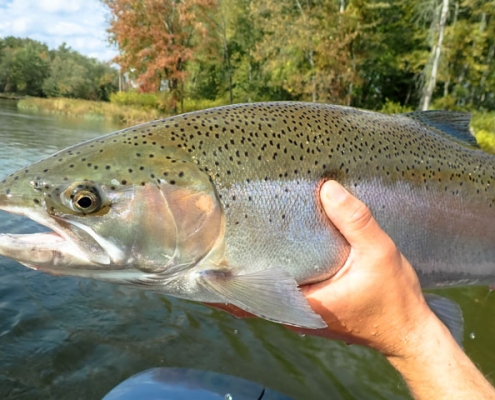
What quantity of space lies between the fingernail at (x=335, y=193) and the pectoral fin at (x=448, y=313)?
2.65ft

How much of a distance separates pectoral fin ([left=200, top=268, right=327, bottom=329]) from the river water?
234 cm

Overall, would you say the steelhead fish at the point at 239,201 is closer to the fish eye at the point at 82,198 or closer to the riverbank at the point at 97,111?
the fish eye at the point at 82,198

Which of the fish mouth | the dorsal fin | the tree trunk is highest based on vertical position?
the tree trunk

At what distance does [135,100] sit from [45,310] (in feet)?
112

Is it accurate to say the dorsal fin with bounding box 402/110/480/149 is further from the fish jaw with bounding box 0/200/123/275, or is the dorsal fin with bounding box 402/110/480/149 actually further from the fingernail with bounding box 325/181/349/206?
the fish jaw with bounding box 0/200/123/275

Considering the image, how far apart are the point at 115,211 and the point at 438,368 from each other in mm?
1484

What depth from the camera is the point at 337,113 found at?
7.52ft

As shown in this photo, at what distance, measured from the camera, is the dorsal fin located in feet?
8.39

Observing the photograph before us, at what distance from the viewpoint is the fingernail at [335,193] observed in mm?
1901

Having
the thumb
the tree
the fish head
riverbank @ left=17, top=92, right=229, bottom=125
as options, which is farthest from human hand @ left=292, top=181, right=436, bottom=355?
the tree

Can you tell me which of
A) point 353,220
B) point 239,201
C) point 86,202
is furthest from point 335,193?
point 86,202

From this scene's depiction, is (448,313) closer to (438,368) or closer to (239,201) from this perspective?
(438,368)

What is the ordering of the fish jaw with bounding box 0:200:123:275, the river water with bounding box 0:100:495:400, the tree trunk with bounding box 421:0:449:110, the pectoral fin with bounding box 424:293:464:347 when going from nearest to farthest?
the fish jaw with bounding box 0:200:123:275 → the pectoral fin with bounding box 424:293:464:347 → the river water with bounding box 0:100:495:400 → the tree trunk with bounding box 421:0:449:110

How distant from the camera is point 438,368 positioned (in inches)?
74.3
